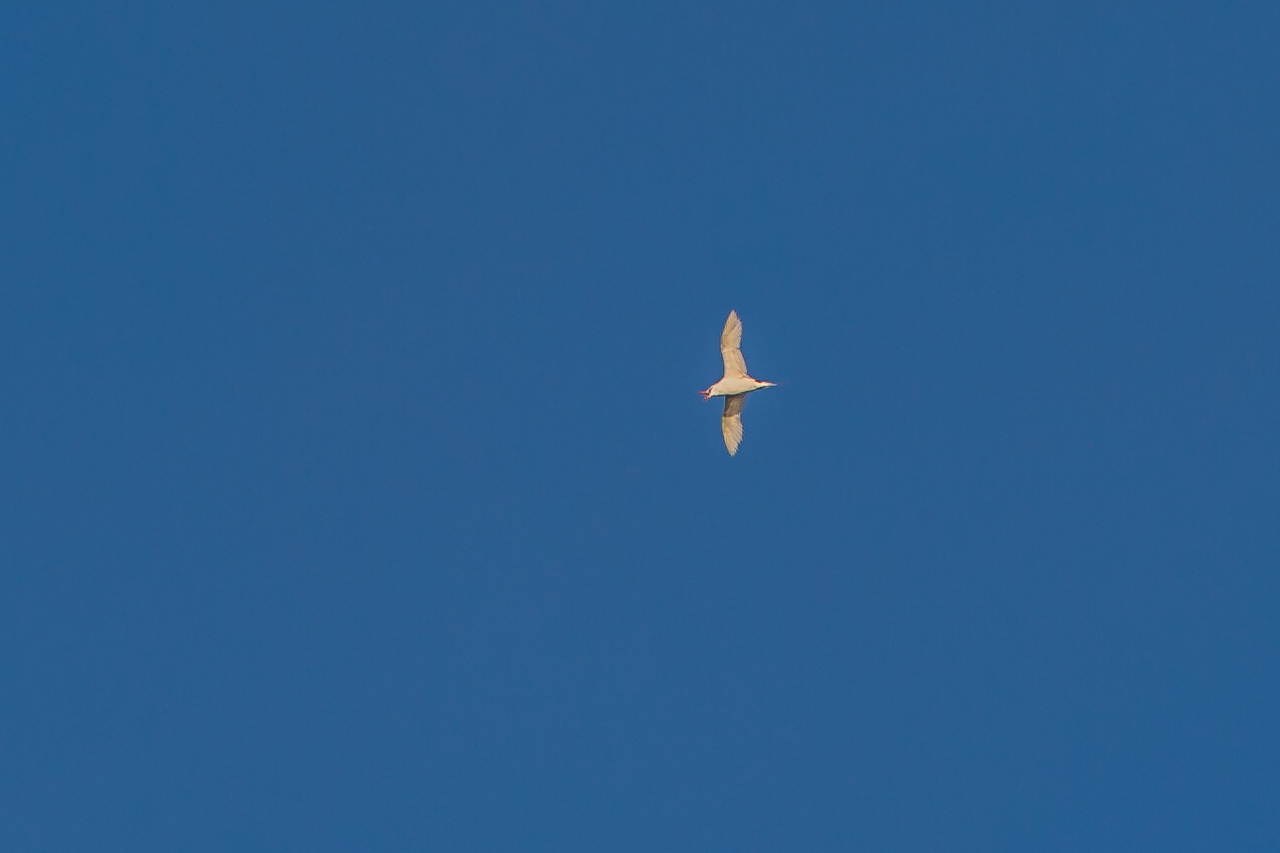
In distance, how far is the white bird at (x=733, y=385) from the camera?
65375 mm

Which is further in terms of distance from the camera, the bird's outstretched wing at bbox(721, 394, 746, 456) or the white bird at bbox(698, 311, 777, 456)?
the bird's outstretched wing at bbox(721, 394, 746, 456)

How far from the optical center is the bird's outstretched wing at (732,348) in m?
65.2

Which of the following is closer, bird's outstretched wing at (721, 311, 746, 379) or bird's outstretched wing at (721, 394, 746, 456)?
bird's outstretched wing at (721, 311, 746, 379)

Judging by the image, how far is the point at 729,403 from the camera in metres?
68.1

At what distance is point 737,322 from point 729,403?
4330mm

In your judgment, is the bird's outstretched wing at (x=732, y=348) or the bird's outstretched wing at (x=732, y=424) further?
the bird's outstretched wing at (x=732, y=424)

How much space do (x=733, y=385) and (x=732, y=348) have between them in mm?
1725

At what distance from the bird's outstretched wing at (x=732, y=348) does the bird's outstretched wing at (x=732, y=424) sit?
2028mm

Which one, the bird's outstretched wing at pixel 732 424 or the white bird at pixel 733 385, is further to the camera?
the bird's outstretched wing at pixel 732 424

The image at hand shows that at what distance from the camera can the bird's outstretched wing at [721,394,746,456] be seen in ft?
224

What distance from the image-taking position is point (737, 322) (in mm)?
65250

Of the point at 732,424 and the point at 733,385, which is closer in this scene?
the point at 733,385

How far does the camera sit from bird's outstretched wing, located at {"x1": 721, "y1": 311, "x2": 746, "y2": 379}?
214 feet

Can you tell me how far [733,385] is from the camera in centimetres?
6656
